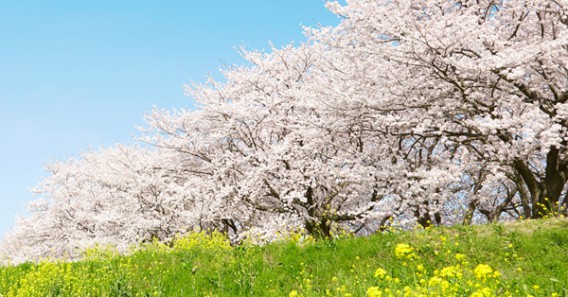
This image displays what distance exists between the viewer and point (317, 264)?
7840 millimetres

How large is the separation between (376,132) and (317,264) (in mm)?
8434

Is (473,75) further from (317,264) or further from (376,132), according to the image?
(317,264)

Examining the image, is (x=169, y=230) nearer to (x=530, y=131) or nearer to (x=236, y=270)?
(x=236, y=270)

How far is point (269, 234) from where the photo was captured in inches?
597

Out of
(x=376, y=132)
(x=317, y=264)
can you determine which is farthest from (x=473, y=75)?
(x=317, y=264)

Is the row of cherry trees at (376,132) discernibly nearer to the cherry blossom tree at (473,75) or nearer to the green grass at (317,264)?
the cherry blossom tree at (473,75)

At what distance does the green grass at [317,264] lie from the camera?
7.21 m

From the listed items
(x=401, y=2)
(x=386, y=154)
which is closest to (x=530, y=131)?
(x=401, y=2)

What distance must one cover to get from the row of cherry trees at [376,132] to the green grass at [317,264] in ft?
9.30

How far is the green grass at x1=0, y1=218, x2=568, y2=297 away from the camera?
721cm

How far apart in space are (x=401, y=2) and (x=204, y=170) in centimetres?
1112

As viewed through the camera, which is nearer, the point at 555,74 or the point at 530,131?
the point at 530,131

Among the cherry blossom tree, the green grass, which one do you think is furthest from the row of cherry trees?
the green grass

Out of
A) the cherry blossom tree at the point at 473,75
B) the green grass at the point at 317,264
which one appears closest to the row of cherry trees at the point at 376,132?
the cherry blossom tree at the point at 473,75
